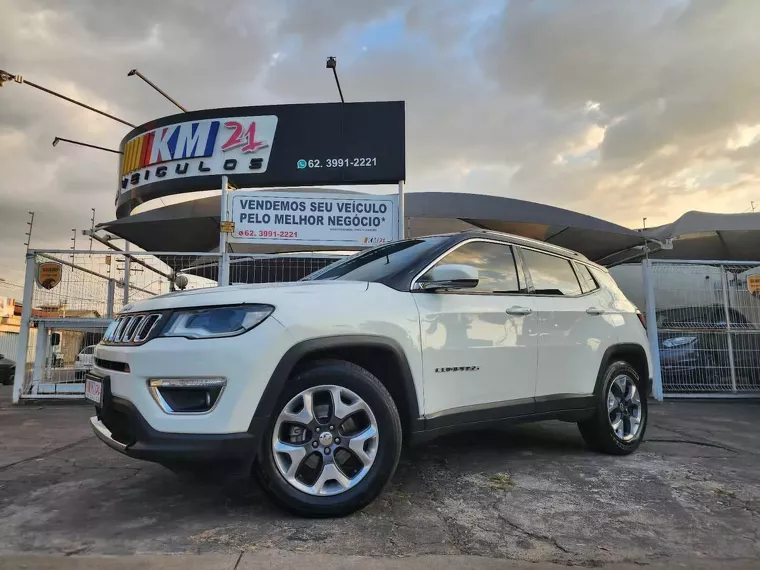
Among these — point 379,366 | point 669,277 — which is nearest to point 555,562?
point 379,366

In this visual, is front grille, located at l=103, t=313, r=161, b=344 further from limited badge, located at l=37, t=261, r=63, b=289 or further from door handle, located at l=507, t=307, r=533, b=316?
limited badge, located at l=37, t=261, r=63, b=289

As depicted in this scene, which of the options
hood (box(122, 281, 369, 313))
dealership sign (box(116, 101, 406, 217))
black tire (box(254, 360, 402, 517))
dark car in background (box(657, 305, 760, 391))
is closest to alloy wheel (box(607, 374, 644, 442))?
black tire (box(254, 360, 402, 517))

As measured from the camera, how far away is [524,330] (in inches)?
148

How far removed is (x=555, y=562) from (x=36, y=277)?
855 cm

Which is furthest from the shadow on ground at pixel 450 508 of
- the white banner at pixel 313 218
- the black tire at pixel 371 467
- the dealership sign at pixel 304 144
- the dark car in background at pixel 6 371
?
the dark car in background at pixel 6 371

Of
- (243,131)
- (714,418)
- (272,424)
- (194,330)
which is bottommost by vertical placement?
(714,418)

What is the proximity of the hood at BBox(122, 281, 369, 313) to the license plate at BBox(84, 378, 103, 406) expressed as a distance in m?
0.46

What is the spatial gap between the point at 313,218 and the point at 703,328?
6.67m

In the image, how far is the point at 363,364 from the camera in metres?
3.13

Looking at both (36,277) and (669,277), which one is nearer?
(36,277)

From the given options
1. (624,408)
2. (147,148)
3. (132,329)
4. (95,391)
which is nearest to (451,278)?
(132,329)

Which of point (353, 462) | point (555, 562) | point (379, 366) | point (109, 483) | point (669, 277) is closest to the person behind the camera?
point (555, 562)

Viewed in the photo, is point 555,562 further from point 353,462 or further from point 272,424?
point 272,424

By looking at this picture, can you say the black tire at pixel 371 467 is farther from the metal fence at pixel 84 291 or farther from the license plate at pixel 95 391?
the metal fence at pixel 84 291
